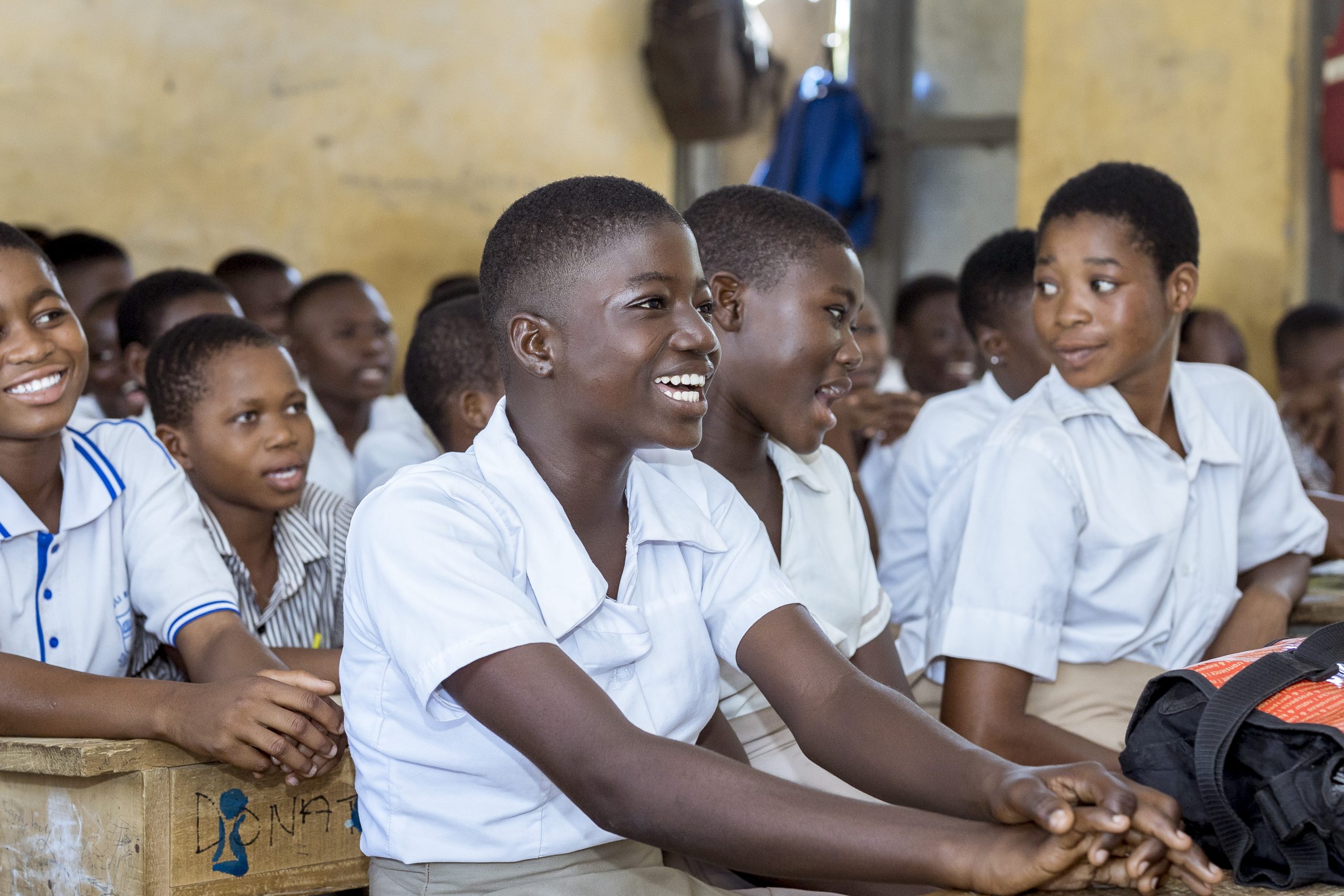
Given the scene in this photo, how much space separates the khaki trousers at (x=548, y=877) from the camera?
57.8 inches

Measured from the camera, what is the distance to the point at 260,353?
256 cm

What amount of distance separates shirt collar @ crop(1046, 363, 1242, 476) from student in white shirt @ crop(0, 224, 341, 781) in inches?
50.1

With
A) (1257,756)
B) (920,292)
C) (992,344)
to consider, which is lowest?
(1257,756)

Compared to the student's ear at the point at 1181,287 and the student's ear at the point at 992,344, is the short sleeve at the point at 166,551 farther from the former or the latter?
the student's ear at the point at 992,344

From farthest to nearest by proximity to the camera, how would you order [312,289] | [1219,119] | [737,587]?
[1219,119], [312,289], [737,587]

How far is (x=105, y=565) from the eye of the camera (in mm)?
2104

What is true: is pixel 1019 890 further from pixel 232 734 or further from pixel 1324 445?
pixel 1324 445

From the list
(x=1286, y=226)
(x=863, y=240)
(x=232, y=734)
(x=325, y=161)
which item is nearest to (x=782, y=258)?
(x=232, y=734)

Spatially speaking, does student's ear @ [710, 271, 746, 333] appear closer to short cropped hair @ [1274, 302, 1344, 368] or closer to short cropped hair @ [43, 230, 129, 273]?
short cropped hair @ [1274, 302, 1344, 368]

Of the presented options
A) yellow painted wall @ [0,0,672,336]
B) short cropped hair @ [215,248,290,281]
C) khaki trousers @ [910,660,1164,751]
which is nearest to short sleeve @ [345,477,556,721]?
khaki trousers @ [910,660,1164,751]

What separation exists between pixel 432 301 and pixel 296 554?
1.52 meters

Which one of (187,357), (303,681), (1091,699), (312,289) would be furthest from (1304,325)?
(303,681)

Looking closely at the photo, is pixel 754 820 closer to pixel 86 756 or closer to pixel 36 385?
pixel 86 756

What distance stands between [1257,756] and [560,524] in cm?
73
